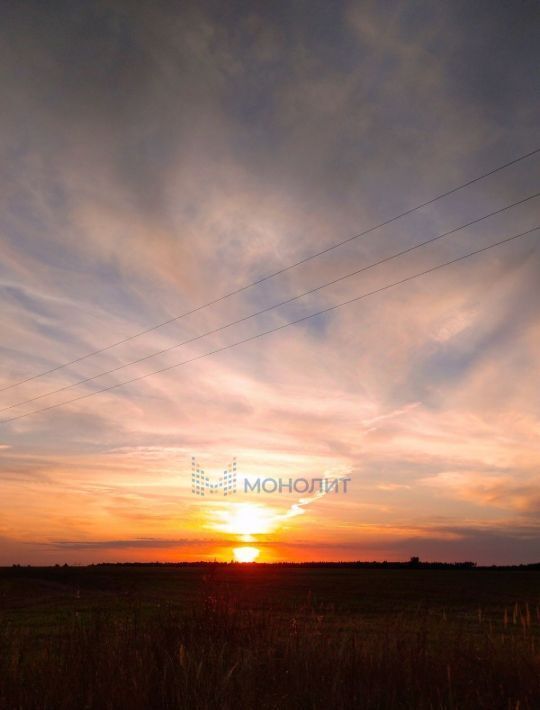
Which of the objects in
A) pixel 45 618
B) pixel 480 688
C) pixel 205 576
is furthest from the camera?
pixel 45 618

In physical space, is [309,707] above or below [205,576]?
below

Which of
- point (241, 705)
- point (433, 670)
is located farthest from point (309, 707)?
point (433, 670)

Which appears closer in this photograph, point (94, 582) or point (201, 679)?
point (201, 679)

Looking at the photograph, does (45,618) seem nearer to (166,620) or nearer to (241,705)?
(166,620)

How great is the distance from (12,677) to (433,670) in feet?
17.1

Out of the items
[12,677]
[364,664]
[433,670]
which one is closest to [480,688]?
[433,670]

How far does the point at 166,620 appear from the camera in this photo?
1074 centimetres

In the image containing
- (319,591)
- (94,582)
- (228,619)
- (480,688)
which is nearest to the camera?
(480,688)

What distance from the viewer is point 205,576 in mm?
11445

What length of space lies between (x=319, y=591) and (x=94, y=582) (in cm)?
1877

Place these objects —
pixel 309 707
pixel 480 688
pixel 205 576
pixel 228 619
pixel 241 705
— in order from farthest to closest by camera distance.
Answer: pixel 205 576
pixel 228 619
pixel 480 688
pixel 309 707
pixel 241 705

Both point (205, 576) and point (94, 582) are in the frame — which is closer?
point (205, 576)

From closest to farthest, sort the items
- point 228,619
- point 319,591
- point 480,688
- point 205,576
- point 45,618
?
1. point 480,688
2. point 228,619
3. point 205,576
4. point 45,618
5. point 319,591

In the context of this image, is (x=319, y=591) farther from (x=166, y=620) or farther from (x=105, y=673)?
(x=105, y=673)
